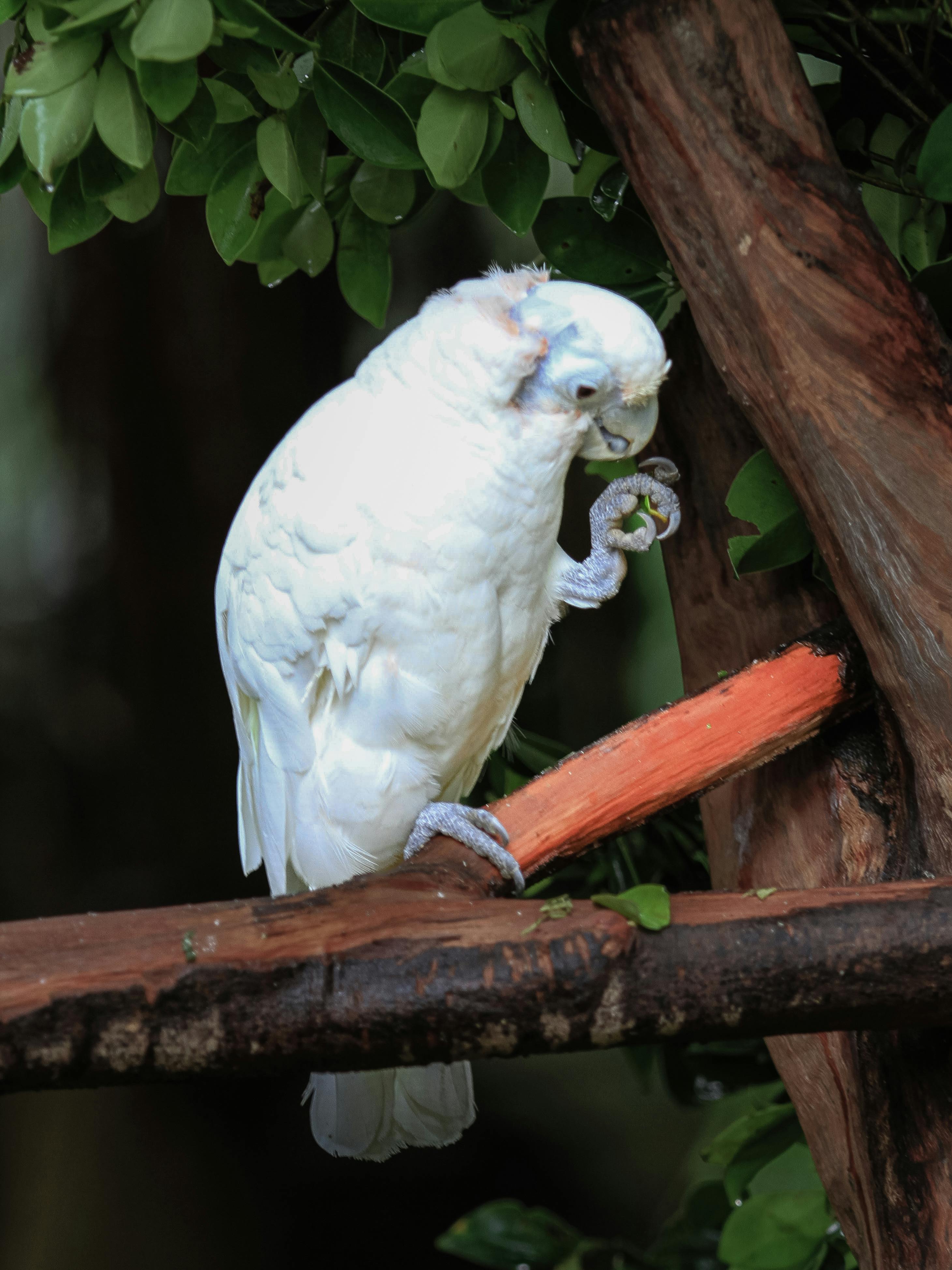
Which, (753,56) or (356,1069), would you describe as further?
(753,56)

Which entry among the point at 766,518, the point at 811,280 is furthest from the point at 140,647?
the point at 811,280

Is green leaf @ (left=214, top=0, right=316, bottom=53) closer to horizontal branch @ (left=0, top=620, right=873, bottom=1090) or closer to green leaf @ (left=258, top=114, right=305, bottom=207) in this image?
green leaf @ (left=258, top=114, right=305, bottom=207)

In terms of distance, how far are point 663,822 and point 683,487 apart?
0.45 m

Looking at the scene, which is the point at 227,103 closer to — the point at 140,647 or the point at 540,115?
the point at 540,115

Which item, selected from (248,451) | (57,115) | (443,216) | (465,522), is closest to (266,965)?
(465,522)

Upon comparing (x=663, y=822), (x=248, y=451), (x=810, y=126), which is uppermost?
(x=810, y=126)

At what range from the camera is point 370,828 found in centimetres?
106

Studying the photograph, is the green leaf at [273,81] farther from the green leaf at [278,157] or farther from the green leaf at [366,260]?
the green leaf at [366,260]

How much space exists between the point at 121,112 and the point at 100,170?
12 cm

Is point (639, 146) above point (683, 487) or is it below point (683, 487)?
above

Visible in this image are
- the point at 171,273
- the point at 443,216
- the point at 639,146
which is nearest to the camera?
the point at 639,146

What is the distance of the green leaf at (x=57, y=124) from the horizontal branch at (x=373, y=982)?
20.6 inches

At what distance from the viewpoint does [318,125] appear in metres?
0.95

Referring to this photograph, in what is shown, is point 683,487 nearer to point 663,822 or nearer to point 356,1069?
point 663,822
